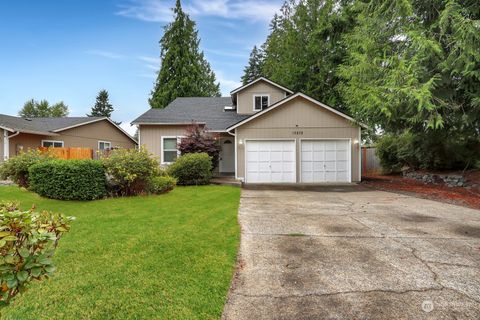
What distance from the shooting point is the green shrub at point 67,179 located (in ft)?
26.9

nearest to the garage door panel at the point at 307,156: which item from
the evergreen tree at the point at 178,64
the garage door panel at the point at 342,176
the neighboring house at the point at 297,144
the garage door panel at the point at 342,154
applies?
the neighboring house at the point at 297,144

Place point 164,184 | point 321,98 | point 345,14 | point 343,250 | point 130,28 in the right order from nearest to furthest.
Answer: point 343,250
point 164,184
point 130,28
point 345,14
point 321,98

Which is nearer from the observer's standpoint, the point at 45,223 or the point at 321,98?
the point at 45,223

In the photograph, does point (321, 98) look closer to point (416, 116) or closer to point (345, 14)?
point (345, 14)

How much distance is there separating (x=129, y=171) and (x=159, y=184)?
122cm

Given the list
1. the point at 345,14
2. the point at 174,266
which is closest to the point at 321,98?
the point at 345,14

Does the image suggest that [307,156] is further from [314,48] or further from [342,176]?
[314,48]

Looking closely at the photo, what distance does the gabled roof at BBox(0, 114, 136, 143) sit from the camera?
649 inches

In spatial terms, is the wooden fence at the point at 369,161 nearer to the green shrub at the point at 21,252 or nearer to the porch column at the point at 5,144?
the green shrub at the point at 21,252

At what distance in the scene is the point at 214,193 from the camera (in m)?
9.96

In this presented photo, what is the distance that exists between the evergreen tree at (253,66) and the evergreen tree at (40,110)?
35.9 m

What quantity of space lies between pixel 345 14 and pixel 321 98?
6.25 metres

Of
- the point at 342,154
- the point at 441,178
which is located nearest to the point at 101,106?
the point at 342,154

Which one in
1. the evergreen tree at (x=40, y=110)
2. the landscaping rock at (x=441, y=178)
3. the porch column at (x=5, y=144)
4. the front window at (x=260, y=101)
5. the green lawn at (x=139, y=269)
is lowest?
the green lawn at (x=139, y=269)
